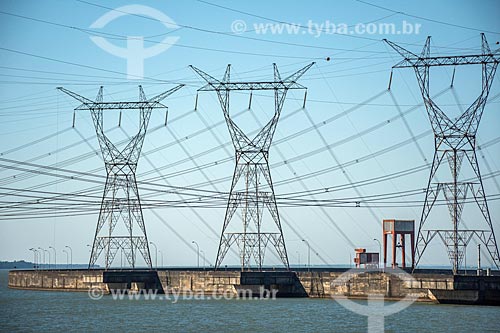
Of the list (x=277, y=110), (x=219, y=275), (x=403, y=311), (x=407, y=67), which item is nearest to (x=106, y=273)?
(x=219, y=275)

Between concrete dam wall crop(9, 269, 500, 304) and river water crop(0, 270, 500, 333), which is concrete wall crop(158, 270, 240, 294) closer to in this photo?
concrete dam wall crop(9, 269, 500, 304)

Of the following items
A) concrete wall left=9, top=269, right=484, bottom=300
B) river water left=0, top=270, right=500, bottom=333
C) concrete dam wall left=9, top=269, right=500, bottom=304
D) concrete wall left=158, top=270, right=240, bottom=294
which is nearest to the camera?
river water left=0, top=270, right=500, bottom=333

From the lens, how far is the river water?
279 feet

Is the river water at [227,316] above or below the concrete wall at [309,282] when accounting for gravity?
below

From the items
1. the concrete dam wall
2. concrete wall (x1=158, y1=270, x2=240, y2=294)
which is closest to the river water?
the concrete dam wall

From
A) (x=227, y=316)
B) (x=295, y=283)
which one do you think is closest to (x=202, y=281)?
(x=295, y=283)

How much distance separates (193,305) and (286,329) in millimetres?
33660

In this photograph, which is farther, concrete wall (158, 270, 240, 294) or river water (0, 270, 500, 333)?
concrete wall (158, 270, 240, 294)

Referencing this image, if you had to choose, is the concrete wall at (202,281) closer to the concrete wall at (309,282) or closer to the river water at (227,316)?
the concrete wall at (309,282)

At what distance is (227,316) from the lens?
9669 centimetres

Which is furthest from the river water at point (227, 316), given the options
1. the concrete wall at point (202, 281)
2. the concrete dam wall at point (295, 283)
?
the concrete wall at point (202, 281)

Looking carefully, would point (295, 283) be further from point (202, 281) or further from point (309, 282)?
point (202, 281)

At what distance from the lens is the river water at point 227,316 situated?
8494 centimetres

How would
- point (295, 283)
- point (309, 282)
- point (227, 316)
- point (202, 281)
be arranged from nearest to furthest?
point (227, 316) < point (309, 282) < point (295, 283) < point (202, 281)
